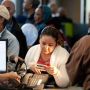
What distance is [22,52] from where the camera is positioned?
4.02 metres

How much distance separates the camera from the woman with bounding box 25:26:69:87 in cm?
324

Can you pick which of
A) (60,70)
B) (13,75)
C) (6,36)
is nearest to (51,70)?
(60,70)

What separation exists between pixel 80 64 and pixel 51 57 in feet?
0.87

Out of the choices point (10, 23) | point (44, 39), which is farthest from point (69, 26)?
point (44, 39)

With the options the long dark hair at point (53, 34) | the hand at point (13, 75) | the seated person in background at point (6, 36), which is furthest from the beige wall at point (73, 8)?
the hand at point (13, 75)

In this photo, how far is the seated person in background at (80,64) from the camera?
3230 mm

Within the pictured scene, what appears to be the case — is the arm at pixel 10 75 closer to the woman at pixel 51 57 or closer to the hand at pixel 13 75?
the hand at pixel 13 75

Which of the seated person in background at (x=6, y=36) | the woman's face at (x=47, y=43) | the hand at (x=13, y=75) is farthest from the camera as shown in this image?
the seated person in background at (x=6, y=36)

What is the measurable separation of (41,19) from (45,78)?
177 cm

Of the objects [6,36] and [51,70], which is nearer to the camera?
[51,70]

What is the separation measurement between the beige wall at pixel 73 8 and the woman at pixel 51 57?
6.15 m

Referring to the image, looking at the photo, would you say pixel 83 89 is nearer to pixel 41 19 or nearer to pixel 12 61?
pixel 12 61

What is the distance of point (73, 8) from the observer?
9898 millimetres

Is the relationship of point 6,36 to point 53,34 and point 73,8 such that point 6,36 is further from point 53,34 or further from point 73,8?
point 73,8
